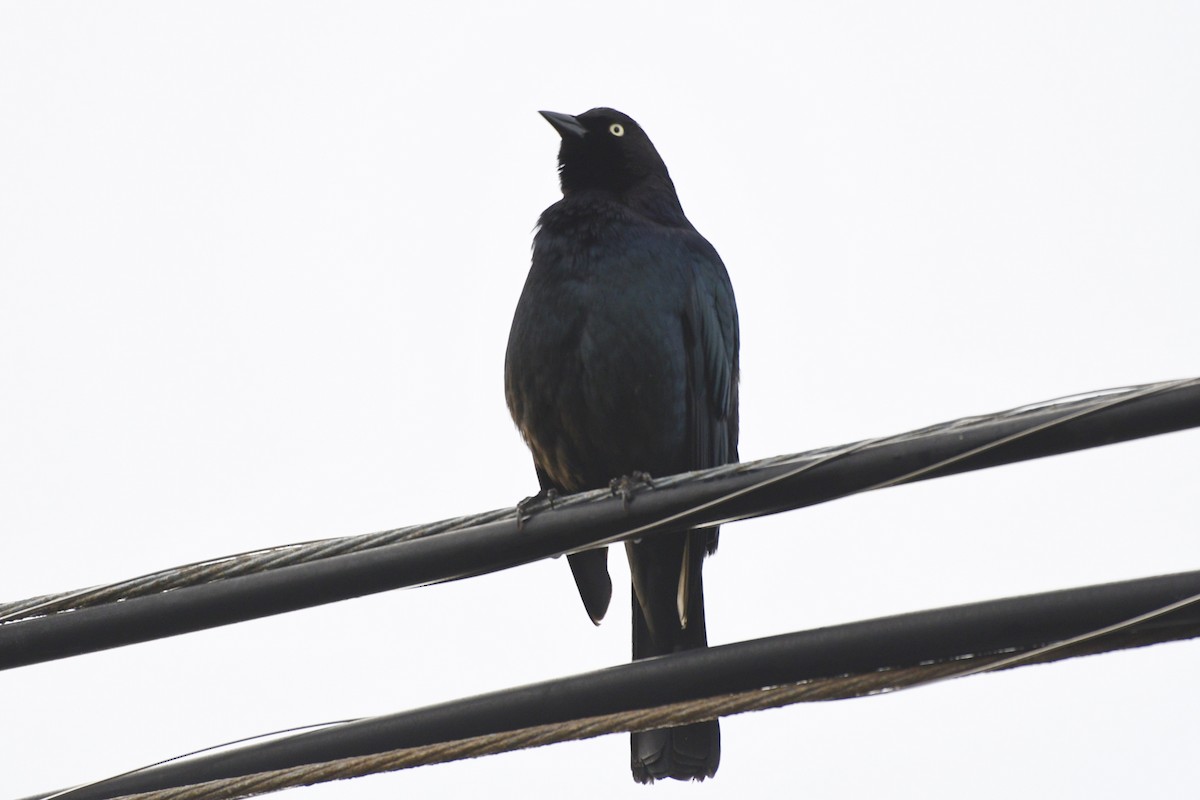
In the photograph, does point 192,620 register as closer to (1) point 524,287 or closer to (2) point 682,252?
(1) point 524,287

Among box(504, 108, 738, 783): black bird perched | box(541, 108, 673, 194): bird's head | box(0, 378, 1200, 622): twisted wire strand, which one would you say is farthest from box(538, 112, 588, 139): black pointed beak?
box(0, 378, 1200, 622): twisted wire strand

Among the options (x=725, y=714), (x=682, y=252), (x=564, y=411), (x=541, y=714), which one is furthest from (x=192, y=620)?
(x=682, y=252)

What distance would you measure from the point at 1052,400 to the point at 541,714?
121 cm

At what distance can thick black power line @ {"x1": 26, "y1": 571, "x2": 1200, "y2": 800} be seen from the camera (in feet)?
8.98

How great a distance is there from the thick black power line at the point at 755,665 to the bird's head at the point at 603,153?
3558mm

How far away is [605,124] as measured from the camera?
662 cm

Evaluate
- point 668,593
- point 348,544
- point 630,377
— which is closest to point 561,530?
point 348,544

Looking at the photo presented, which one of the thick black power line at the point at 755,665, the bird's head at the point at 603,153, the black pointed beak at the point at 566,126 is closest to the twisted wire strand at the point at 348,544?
the thick black power line at the point at 755,665

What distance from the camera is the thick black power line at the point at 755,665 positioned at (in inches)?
108

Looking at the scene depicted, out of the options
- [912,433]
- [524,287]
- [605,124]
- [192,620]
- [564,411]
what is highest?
[605,124]

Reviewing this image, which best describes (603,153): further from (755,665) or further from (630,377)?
(755,665)

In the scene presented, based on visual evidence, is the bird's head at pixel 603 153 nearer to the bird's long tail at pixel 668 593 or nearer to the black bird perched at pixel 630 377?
the black bird perched at pixel 630 377

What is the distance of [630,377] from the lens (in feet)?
17.7

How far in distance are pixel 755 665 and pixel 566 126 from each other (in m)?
3.98
